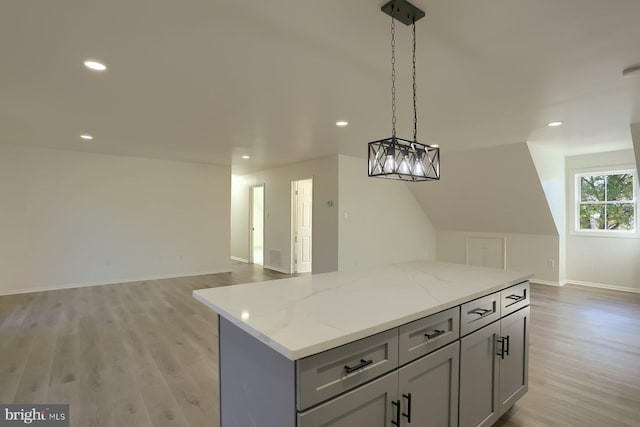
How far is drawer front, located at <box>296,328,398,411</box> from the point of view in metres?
1.09

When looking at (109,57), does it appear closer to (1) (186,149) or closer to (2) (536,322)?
(1) (186,149)

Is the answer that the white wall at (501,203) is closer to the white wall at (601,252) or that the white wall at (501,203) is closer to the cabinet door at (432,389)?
the white wall at (601,252)

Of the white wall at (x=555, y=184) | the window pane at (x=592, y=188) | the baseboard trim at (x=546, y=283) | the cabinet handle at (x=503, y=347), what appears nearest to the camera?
the cabinet handle at (x=503, y=347)

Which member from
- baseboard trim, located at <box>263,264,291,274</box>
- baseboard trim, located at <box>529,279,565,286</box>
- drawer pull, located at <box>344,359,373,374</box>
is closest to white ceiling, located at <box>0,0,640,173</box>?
drawer pull, located at <box>344,359,373,374</box>

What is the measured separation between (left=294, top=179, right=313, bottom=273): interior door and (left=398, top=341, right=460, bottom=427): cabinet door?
5.38 meters

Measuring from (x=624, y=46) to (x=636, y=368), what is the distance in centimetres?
264

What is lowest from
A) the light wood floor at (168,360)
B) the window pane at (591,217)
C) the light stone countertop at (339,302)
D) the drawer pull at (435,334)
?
the light wood floor at (168,360)

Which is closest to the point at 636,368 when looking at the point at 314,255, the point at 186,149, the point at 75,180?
the point at 314,255

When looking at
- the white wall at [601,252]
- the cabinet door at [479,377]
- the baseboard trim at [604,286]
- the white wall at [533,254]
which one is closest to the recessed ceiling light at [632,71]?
the cabinet door at [479,377]

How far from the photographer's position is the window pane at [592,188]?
588 centimetres

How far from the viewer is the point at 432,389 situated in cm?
156

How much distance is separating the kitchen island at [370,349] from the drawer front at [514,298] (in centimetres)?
1

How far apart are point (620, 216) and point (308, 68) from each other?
6.21 metres

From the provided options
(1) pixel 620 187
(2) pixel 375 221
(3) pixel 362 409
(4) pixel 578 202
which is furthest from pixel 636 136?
(3) pixel 362 409
